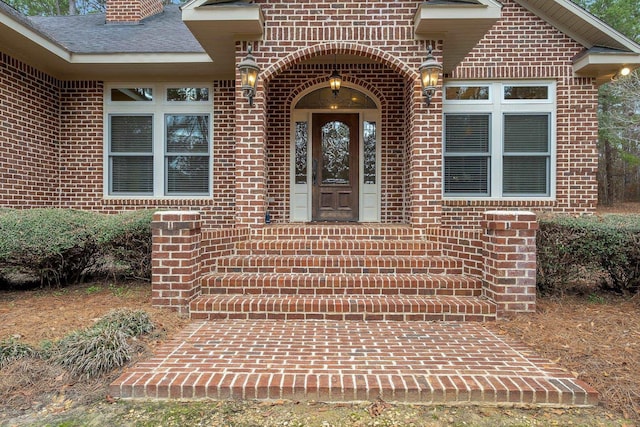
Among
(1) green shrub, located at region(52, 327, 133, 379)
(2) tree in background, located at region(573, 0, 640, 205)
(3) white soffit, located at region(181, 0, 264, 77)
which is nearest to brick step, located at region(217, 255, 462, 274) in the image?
(1) green shrub, located at region(52, 327, 133, 379)

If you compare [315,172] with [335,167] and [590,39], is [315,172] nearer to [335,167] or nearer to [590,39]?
[335,167]

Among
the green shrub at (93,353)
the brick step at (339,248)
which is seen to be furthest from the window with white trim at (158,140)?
the green shrub at (93,353)

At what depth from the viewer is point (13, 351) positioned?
9.03ft

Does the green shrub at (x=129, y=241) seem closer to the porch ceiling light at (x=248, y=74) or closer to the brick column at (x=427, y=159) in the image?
the porch ceiling light at (x=248, y=74)

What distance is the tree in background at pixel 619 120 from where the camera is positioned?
1291cm

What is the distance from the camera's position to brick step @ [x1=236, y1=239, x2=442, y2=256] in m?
4.66

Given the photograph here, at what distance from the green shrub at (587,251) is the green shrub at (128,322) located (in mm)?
4002

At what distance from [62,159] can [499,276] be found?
7.44 metres

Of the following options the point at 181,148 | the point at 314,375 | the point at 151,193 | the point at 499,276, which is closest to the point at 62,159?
the point at 151,193

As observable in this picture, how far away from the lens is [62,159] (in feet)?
23.3

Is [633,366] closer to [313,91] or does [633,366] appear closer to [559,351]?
[559,351]

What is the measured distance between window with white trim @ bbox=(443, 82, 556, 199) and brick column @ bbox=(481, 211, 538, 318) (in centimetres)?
322

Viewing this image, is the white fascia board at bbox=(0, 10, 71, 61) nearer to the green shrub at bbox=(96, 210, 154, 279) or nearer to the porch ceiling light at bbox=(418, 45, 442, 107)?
the green shrub at bbox=(96, 210, 154, 279)

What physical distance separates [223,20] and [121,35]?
3.82 m
